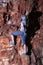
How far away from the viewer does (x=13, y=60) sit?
4.37 meters

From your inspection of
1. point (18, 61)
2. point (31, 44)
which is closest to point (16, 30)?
point (31, 44)

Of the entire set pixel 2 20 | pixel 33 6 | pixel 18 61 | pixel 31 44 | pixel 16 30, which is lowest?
pixel 18 61

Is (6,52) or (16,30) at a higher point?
(16,30)

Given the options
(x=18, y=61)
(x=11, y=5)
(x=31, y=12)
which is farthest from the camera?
(x=11, y=5)

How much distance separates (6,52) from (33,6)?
1773 millimetres

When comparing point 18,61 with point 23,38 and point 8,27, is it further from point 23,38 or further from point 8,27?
point 8,27

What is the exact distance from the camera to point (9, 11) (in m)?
5.47

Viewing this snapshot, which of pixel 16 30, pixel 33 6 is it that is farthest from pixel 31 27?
pixel 33 6

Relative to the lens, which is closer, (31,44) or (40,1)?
(31,44)

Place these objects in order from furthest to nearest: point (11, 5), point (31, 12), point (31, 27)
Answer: point (11, 5) → point (31, 12) → point (31, 27)

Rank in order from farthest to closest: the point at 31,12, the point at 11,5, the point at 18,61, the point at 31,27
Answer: the point at 11,5, the point at 31,12, the point at 31,27, the point at 18,61

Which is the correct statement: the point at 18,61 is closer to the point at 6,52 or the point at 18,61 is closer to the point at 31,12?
the point at 6,52

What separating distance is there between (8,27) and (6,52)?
A: 92 centimetres

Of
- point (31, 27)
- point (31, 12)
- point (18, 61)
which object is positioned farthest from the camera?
point (31, 12)
